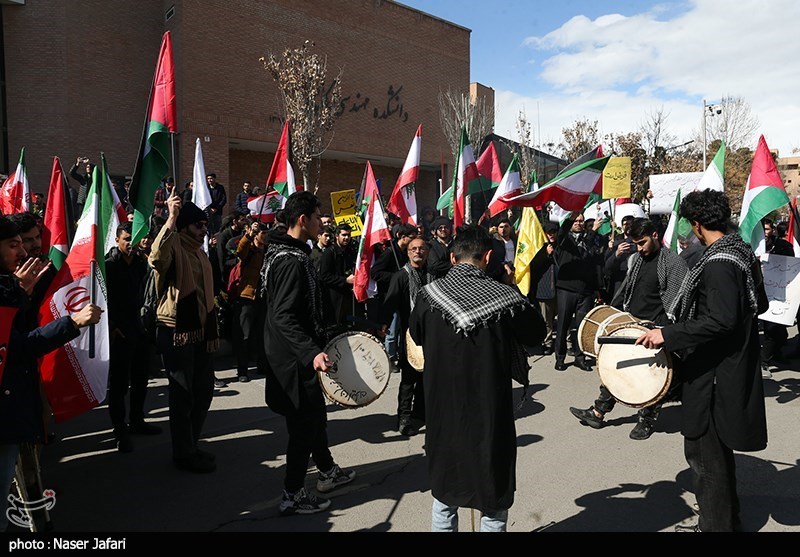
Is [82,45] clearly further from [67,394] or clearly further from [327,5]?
[67,394]

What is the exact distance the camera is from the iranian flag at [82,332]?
4047mm

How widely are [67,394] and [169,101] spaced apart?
2528 millimetres

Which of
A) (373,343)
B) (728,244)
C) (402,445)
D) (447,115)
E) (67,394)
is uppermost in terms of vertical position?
(447,115)

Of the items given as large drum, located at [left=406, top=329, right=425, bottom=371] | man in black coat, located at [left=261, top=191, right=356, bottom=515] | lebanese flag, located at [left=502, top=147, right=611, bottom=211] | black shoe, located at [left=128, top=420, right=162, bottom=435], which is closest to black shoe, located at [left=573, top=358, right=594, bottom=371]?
lebanese flag, located at [left=502, top=147, right=611, bottom=211]

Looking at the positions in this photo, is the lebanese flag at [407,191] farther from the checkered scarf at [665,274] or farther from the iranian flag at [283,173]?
the checkered scarf at [665,274]

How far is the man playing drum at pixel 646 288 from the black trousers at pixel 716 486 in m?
1.98

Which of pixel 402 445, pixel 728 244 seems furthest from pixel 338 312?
pixel 728 244

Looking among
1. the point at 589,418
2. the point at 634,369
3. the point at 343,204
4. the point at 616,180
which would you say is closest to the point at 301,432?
the point at 634,369

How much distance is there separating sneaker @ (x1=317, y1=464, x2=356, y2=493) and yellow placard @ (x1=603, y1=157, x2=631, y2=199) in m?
8.70

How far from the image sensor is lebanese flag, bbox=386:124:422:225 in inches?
389

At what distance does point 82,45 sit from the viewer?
69.7 ft

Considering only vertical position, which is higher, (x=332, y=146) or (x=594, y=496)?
(x=332, y=146)

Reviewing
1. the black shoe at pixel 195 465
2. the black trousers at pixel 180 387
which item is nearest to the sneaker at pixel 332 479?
the black shoe at pixel 195 465

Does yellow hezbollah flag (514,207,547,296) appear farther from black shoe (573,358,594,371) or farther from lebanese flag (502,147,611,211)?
black shoe (573,358,594,371)
